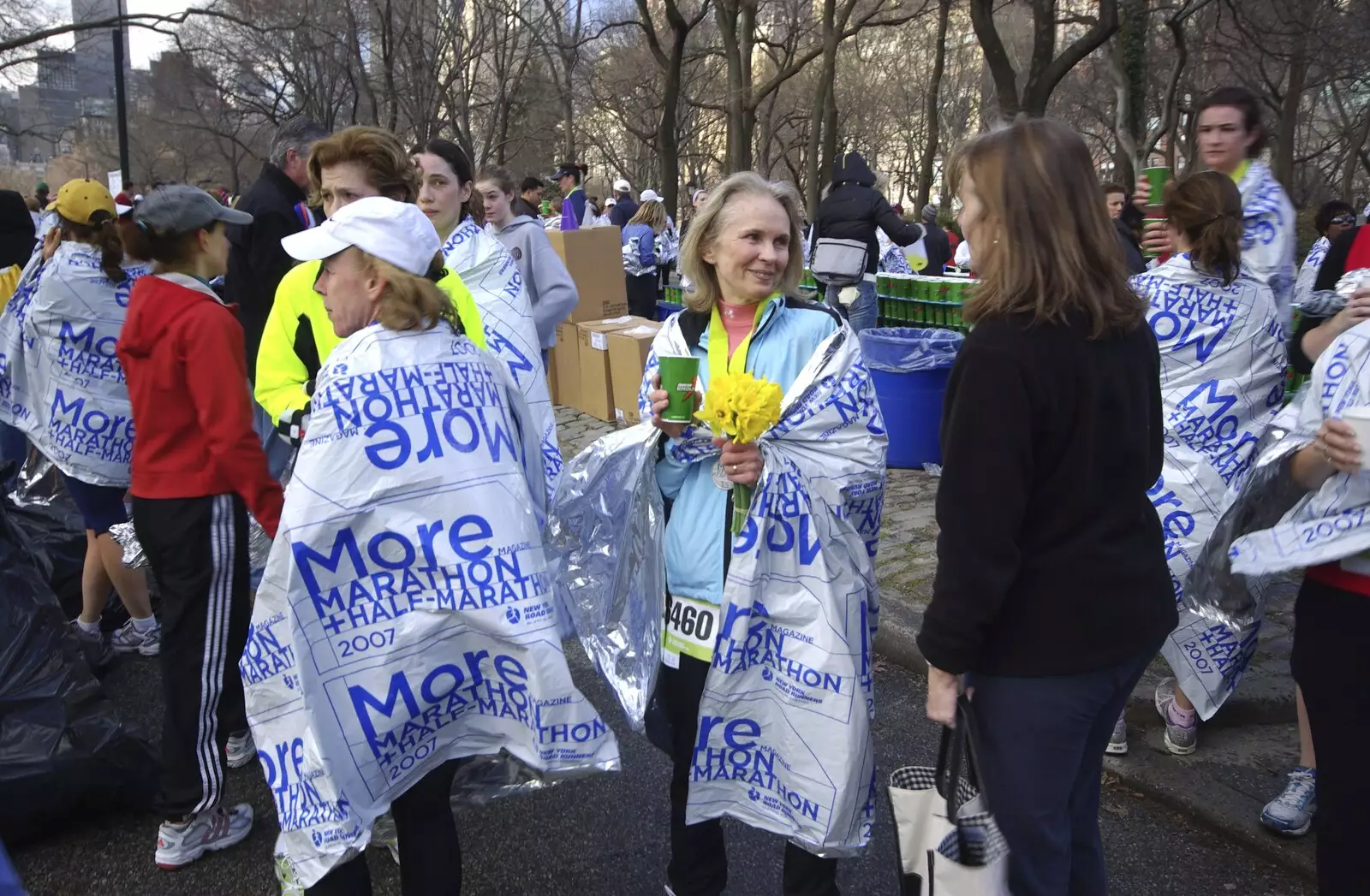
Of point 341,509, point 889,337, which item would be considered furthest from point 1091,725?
point 889,337

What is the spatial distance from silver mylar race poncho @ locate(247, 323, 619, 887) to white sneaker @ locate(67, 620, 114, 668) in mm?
2601

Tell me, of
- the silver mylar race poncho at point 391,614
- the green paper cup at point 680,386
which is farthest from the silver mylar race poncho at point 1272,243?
the silver mylar race poncho at point 391,614

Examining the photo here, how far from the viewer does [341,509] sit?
7.09 ft

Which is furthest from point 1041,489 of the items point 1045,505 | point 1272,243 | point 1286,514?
point 1272,243

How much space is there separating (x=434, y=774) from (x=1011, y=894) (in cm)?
124

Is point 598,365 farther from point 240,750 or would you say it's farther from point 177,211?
point 177,211

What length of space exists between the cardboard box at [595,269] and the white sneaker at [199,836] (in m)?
6.97

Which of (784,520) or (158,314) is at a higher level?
(158,314)

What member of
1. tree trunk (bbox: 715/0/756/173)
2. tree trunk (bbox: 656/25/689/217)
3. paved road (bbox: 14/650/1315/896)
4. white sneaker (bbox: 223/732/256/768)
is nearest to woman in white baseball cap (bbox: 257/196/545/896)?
paved road (bbox: 14/650/1315/896)

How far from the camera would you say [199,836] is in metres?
3.19

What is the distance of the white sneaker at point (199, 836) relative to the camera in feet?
10.3

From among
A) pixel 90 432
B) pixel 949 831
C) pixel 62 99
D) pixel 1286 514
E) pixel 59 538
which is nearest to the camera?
pixel 949 831

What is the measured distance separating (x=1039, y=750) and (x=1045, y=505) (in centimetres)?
47

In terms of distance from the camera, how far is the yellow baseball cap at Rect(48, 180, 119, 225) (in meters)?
4.38
